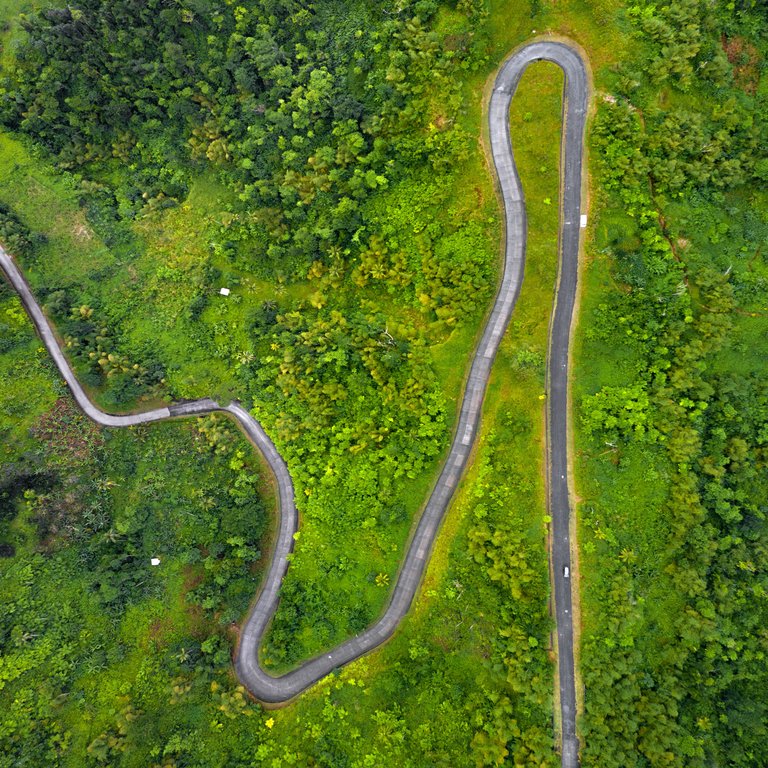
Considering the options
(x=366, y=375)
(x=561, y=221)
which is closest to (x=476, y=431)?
(x=366, y=375)

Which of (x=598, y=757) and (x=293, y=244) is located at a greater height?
(x=293, y=244)

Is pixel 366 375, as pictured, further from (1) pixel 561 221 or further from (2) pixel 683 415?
(2) pixel 683 415

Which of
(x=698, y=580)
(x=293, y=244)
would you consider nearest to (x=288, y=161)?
(x=293, y=244)

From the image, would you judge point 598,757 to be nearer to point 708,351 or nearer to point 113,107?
point 708,351

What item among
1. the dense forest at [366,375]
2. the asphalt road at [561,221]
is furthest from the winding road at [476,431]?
the dense forest at [366,375]

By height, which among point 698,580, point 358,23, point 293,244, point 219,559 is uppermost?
point 358,23

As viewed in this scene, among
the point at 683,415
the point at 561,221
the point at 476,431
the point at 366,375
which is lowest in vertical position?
the point at 683,415

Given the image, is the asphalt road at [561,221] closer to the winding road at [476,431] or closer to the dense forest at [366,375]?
the winding road at [476,431]
